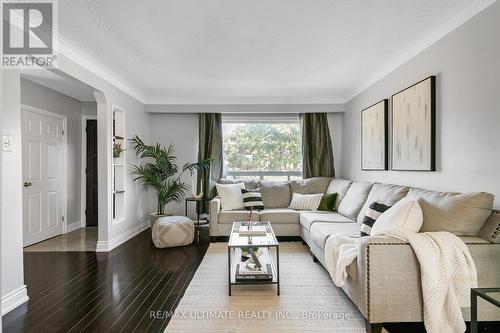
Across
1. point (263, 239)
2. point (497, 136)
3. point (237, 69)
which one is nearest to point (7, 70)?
point (237, 69)

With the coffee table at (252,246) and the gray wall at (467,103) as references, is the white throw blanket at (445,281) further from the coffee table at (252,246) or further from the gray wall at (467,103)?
the coffee table at (252,246)

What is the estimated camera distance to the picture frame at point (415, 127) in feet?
9.32

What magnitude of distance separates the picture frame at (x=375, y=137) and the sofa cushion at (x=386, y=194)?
483 millimetres

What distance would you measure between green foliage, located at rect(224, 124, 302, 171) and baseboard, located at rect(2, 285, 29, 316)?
12.4ft

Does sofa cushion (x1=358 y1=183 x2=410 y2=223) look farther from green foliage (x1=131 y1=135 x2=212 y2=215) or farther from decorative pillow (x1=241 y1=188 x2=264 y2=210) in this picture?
green foliage (x1=131 y1=135 x2=212 y2=215)

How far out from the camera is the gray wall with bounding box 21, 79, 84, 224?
15.6ft

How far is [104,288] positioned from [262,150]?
3.66 metres

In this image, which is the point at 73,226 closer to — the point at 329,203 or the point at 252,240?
the point at 252,240

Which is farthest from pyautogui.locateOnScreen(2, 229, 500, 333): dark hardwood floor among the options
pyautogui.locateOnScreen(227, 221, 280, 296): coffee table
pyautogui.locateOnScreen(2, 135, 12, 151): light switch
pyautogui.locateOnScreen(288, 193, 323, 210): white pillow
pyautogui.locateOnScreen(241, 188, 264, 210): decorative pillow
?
pyautogui.locateOnScreen(288, 193, 323, 210): white pillow

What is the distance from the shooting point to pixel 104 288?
2816 millimetres

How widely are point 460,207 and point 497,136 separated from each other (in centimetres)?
58

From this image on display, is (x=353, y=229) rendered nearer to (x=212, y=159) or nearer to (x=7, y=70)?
(x=212, y=159)

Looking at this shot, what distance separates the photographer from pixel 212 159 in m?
5.36

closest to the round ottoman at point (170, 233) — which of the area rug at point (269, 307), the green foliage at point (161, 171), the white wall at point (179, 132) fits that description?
the green foliage at point (161, 171)
